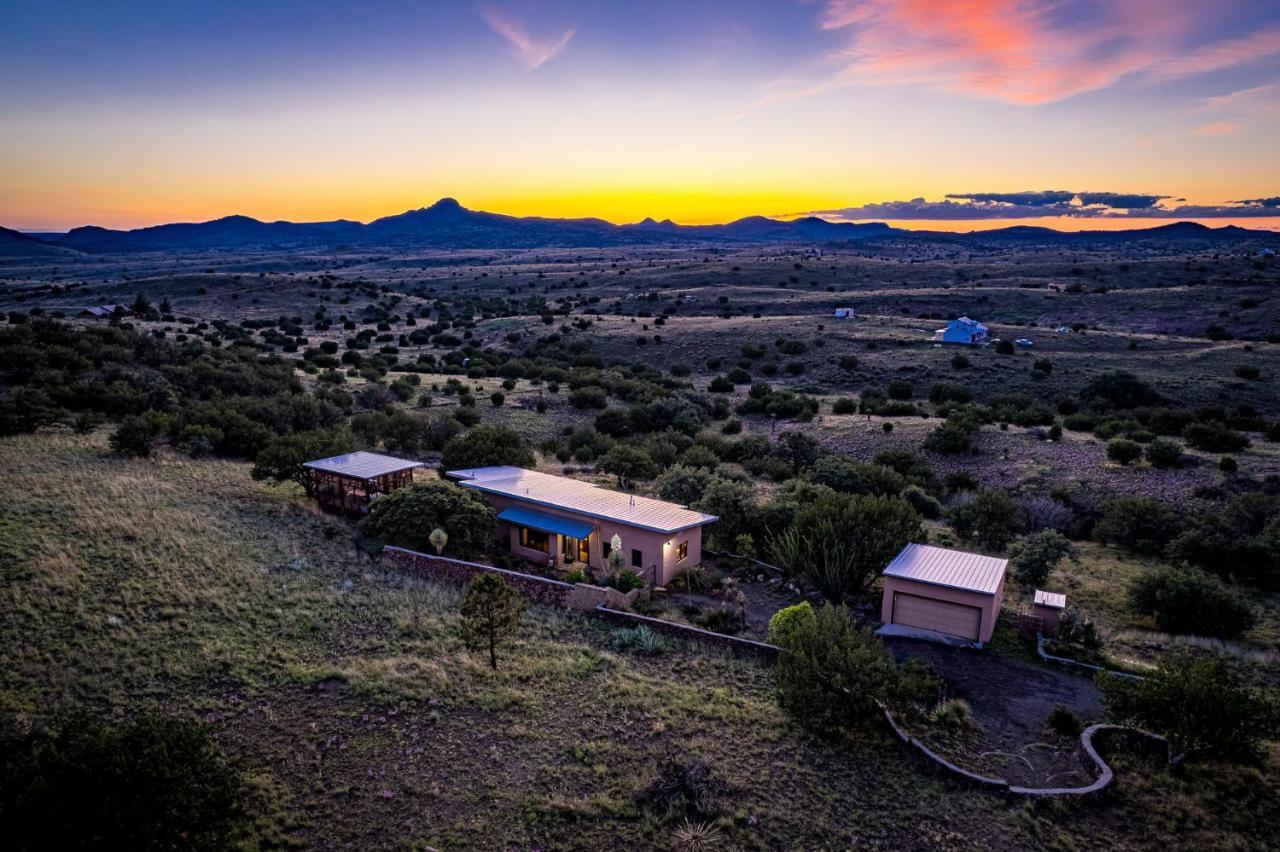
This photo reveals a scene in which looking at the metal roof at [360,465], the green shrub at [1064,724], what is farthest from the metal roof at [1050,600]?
the metal roof at [360,465]

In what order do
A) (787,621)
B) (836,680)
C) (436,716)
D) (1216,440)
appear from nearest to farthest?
(436,716) → (836,680) → (787,621) → (1216,440)

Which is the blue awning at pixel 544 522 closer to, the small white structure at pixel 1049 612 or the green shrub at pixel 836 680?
the green shrub at pixel 836 680

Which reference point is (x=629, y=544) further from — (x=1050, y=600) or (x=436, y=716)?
(x=1050, y=600)

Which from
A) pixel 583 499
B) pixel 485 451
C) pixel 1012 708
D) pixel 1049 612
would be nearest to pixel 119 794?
pixel 583 499

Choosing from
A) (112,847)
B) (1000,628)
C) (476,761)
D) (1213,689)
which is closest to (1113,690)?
(1213,689)

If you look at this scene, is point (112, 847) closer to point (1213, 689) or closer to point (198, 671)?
point (198, 671)
